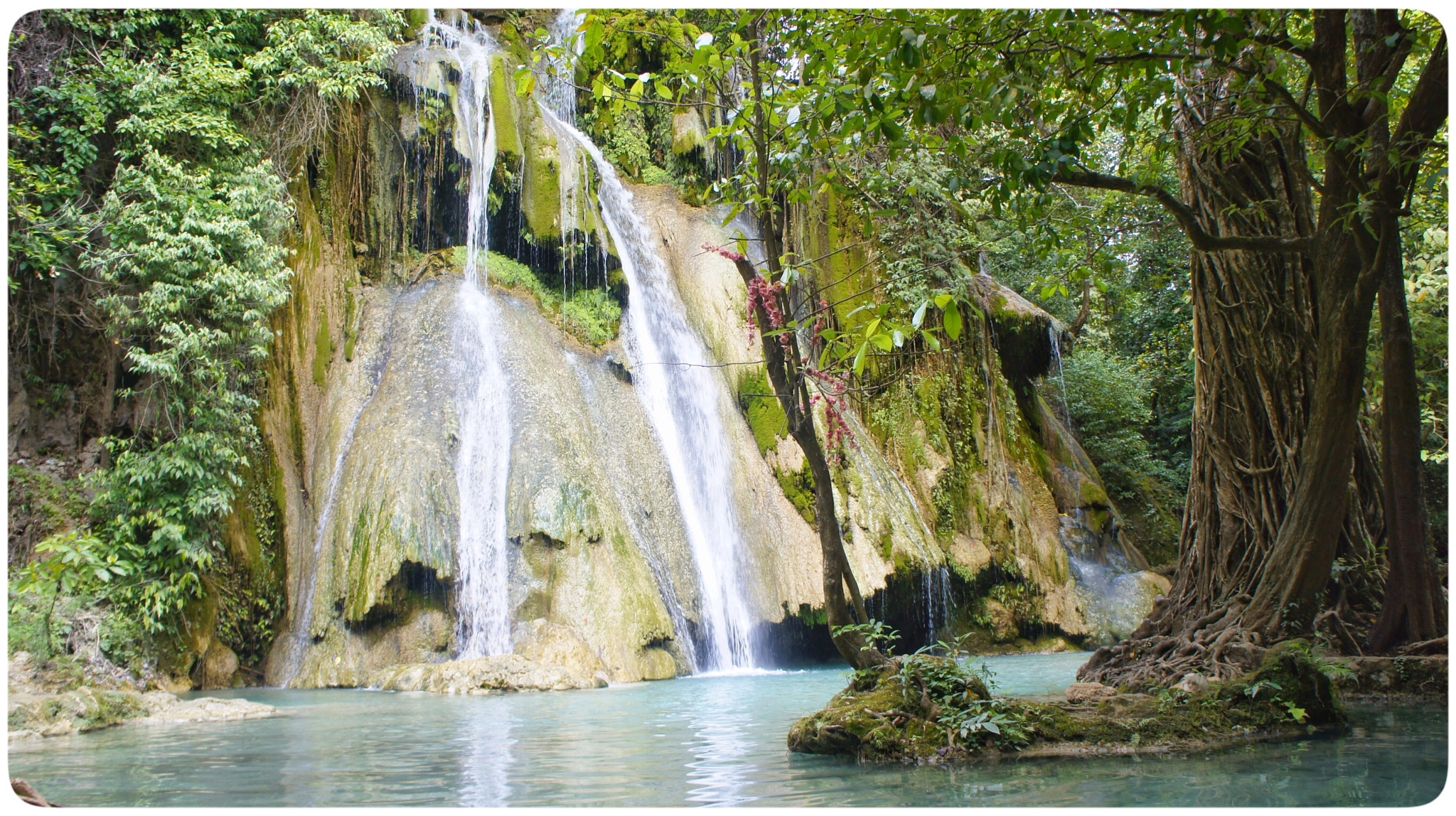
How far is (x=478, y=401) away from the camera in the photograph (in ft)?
38.7

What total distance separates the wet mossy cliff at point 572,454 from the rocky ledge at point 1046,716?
482cm

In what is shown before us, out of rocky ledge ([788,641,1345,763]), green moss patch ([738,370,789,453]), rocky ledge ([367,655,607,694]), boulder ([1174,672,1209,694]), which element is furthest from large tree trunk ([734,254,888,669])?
green moss patch ([738,370,789,453])

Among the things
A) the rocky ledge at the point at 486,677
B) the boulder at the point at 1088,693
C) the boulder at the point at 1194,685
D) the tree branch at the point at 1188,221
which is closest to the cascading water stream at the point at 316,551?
the rocky ledge at the point at 486,677

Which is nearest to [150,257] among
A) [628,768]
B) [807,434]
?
[807,434]

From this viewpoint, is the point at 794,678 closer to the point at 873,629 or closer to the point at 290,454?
the point at 873,629

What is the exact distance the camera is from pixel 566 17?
17.5m

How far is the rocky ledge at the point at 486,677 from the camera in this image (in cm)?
848

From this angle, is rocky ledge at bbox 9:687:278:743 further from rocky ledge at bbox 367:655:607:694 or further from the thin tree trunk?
the thin tree trunk

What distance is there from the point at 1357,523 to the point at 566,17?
15413 millimetres

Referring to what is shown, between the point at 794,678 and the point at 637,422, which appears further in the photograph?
the point at 637,422

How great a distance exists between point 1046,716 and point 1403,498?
3.70m

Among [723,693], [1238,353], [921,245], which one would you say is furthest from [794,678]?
[921,245]

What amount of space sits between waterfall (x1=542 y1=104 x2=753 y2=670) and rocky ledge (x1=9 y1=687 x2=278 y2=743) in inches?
199

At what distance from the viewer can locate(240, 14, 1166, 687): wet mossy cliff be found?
1003cm
